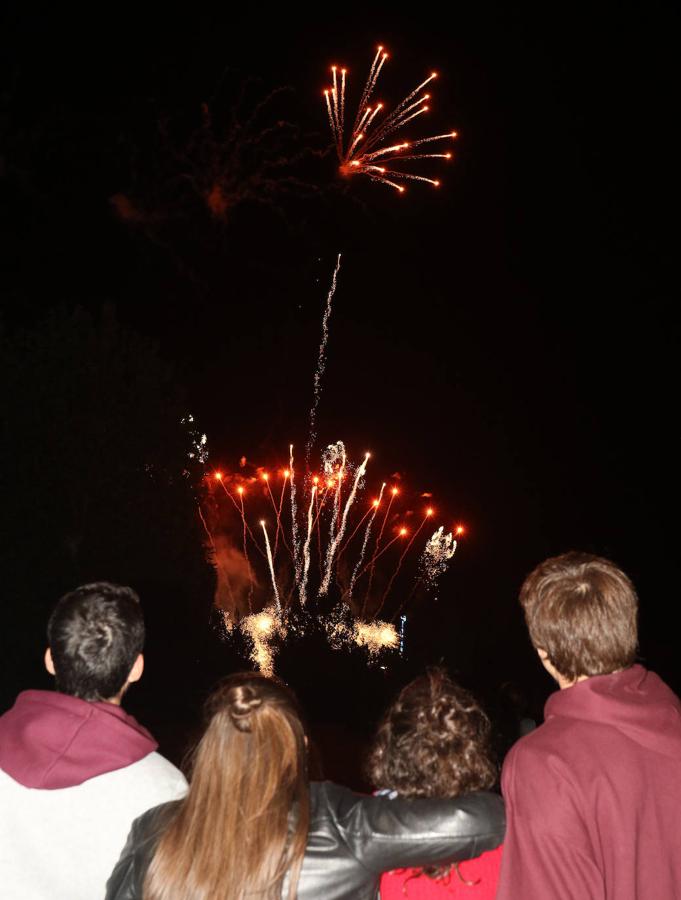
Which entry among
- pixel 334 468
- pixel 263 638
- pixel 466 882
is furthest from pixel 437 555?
pixel 466 882

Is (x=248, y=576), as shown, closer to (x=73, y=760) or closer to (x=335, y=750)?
(x=335, y=750)

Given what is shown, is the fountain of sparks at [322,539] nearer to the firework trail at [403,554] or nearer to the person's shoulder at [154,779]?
the firework trail at [403,554]

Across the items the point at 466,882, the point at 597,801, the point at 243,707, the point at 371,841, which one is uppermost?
the point at 243,707

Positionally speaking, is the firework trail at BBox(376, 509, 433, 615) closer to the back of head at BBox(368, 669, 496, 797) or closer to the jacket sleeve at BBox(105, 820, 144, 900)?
the back of head at BBox(368, 669, 496, 797)

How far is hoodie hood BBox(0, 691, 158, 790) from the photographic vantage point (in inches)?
79.7

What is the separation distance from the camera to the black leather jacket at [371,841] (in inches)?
73.4

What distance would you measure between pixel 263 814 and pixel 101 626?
0.71 meters

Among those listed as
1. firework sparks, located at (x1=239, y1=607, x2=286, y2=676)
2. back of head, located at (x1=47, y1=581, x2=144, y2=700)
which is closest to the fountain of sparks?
firework sparks, located at (x1=239, y1=607, x2=286, y2=676)

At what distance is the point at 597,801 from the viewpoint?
73.0 inches

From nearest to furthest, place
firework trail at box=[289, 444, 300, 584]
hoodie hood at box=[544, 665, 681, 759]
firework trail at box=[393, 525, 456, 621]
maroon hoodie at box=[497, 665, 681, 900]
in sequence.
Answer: maroon hoodie at box=[497, 665, 681, 900], hoodie hood at box=[544, 665, 681, 759], firework trail at box=[289, 444, 300, 584], firework trail at box=[393, 525, 456, 621]

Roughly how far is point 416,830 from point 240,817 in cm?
41

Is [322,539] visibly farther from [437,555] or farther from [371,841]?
[371,841]

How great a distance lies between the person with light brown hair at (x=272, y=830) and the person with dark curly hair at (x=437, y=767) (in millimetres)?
96

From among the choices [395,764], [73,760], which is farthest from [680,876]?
[73,760]
